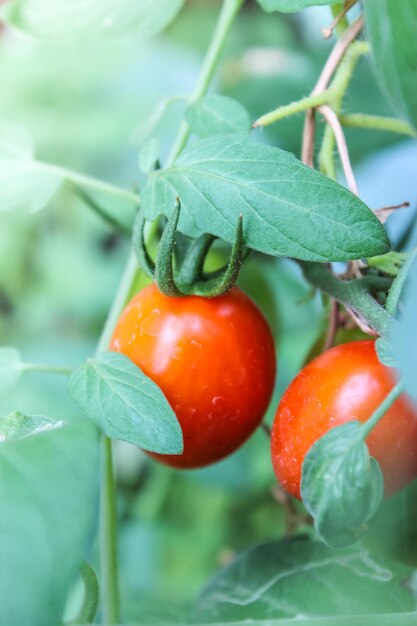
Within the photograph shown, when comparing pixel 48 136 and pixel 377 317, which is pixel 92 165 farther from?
pixel 377 317

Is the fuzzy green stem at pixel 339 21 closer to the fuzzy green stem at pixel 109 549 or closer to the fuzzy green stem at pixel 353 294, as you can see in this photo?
the fuzzy green stem at pixel 353 294

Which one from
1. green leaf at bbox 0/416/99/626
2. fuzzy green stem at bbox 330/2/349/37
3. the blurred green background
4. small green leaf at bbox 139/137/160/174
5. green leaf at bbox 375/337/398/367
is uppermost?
fuzzy green stem at bbox 330/2/349/37

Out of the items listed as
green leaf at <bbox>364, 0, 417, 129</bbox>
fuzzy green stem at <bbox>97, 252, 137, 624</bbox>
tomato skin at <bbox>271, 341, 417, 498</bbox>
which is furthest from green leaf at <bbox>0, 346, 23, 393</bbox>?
green leaf at <bbox>364, 0, 417, 129</bbox>

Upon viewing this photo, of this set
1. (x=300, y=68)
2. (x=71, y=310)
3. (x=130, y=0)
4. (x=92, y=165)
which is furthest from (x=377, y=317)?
(x=92, y=165)

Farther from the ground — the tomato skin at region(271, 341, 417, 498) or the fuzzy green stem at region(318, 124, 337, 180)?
the fuzzy green stem at region(318, 124, 337, 180)

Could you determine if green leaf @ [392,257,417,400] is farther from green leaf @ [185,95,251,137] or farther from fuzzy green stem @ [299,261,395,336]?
green leaf @ [185,95,251,137]

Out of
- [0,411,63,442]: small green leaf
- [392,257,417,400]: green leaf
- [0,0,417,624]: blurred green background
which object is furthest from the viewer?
[0,0,417,624]: blurred green background

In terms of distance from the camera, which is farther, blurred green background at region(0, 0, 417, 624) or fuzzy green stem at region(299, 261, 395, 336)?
blurred green background at region(0, 0, 417, 624)

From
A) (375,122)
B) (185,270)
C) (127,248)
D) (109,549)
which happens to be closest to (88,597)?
(109,549)
